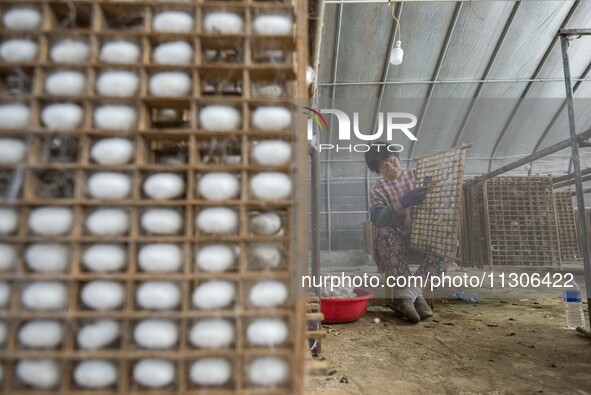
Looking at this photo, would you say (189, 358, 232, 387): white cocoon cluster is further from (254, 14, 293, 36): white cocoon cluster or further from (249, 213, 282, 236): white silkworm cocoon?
(254, 14, 293, 36): white cocoon cluster

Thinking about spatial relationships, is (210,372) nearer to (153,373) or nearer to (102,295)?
(153,373)

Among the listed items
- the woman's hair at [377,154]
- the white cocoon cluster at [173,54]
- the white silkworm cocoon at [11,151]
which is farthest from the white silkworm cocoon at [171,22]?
the woman's hair at [377,154]

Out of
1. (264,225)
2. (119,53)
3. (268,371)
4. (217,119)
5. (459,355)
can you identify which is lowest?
(459,355)

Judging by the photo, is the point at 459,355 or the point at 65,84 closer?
the point at 65,84

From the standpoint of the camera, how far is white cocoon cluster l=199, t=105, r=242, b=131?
4.75 feet

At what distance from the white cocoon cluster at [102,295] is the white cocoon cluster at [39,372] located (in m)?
0.22

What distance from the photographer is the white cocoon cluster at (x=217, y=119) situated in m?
1.45

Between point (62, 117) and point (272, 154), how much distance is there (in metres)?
0.73

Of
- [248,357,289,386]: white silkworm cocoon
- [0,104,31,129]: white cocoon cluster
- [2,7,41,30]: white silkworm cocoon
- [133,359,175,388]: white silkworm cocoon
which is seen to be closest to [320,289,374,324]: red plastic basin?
[248,357,289,386]: white silkworm cocoon

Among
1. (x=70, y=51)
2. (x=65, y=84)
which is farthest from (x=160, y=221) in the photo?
(x=70, y=51)

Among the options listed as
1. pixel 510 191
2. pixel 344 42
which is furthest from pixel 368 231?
pixel 344 42

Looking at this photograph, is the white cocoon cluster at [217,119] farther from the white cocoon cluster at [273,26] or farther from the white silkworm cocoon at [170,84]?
the white cocoon cluster at [273,26]

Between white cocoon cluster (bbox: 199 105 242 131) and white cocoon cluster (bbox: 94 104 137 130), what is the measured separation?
0.78 ft

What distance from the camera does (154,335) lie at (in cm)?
133
